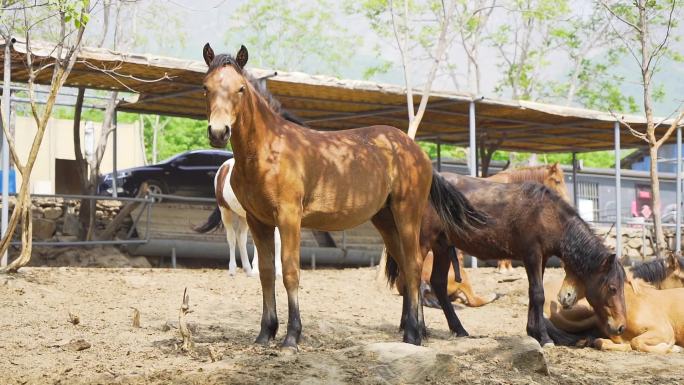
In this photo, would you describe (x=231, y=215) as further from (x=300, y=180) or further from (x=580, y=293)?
(x=300, y=180)

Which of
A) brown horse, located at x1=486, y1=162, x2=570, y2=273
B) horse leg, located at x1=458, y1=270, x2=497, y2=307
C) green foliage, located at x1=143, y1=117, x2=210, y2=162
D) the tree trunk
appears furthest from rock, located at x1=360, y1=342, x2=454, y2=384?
green foliage, located at x1=143, y1=117, x2=210, y2=162

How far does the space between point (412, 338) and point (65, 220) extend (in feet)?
35.5

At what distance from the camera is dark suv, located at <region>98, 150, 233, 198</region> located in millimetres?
19609

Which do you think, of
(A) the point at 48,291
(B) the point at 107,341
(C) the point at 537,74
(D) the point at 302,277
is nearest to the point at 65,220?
(D) the point at 302,277

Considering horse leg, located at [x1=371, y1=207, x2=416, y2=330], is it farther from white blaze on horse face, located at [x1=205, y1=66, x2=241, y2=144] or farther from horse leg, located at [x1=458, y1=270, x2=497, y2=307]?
horse leg, located at [x1=458, y1=270, x2=497, y2=307]

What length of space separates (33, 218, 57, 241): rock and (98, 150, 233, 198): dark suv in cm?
297

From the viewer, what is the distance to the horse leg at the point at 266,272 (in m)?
6.89

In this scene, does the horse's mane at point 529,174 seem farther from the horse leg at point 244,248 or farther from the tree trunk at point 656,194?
the horse leg at point 244,248

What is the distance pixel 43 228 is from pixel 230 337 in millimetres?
10189

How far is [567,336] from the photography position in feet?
31.8

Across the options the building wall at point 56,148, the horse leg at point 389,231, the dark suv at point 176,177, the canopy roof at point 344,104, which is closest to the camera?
the horse leg at point 389,231

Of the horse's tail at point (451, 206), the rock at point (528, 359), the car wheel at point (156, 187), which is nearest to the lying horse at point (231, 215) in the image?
the horse's tail at point (451, 206)

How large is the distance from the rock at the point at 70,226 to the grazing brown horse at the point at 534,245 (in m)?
9.09

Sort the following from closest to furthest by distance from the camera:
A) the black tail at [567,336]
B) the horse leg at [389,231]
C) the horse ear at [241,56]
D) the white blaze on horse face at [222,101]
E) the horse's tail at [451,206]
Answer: the white blaze on horse face at [222,101] → the horse ear at [241,56] → the horse leg at [389,231] → the horse's tail at [451,206] → the black tail at [567,336]
